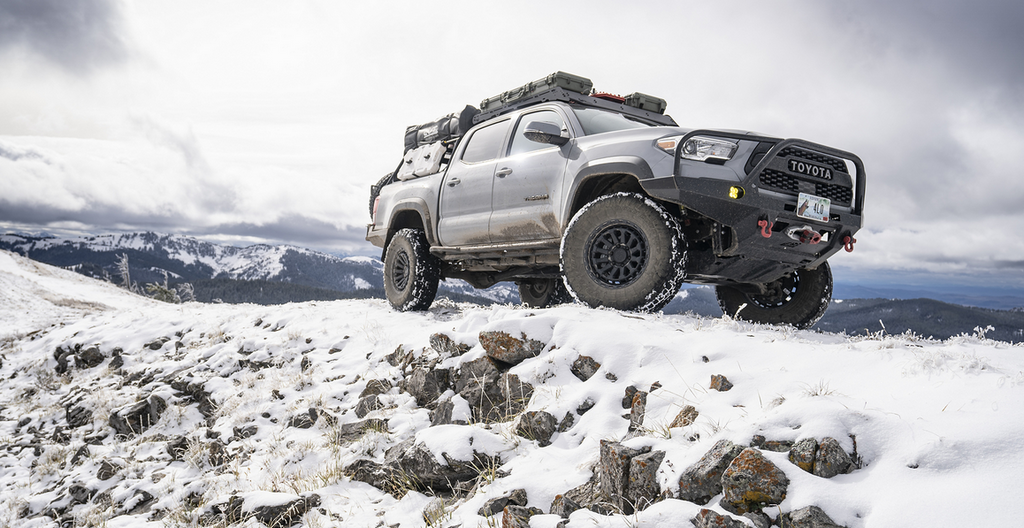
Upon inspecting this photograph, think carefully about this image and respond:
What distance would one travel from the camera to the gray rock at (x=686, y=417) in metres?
2.99

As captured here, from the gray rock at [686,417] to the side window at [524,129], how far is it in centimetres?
331

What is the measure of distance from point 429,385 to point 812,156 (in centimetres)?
400

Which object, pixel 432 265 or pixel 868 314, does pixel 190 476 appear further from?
pixel 868 314

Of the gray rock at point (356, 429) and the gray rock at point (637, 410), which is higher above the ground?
the gray rock at point (637, 410)

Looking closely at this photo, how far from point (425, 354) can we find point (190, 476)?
8.31ft

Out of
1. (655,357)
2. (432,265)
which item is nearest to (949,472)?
(655,357)

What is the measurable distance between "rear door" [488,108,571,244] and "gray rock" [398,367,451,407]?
175 centimetres

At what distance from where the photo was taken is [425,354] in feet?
16.9

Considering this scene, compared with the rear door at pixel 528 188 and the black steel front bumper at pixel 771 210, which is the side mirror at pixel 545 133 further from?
the black steel front bumper at pixel 771 210

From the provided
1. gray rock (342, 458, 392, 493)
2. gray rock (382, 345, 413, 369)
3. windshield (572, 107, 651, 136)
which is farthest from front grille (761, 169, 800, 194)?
gray rock (342, 458, 392, 493)

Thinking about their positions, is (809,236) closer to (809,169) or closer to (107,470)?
(809,169)

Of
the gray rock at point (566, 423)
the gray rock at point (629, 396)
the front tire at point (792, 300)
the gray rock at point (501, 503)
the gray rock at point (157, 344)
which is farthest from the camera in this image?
the gray rock at point (157, 344)

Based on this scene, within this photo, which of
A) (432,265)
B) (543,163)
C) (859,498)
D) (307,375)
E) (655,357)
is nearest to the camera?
(859,498)

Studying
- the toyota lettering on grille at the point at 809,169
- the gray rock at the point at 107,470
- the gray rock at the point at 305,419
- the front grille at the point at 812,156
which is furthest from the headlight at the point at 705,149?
the gray rock at the point at 107,470
